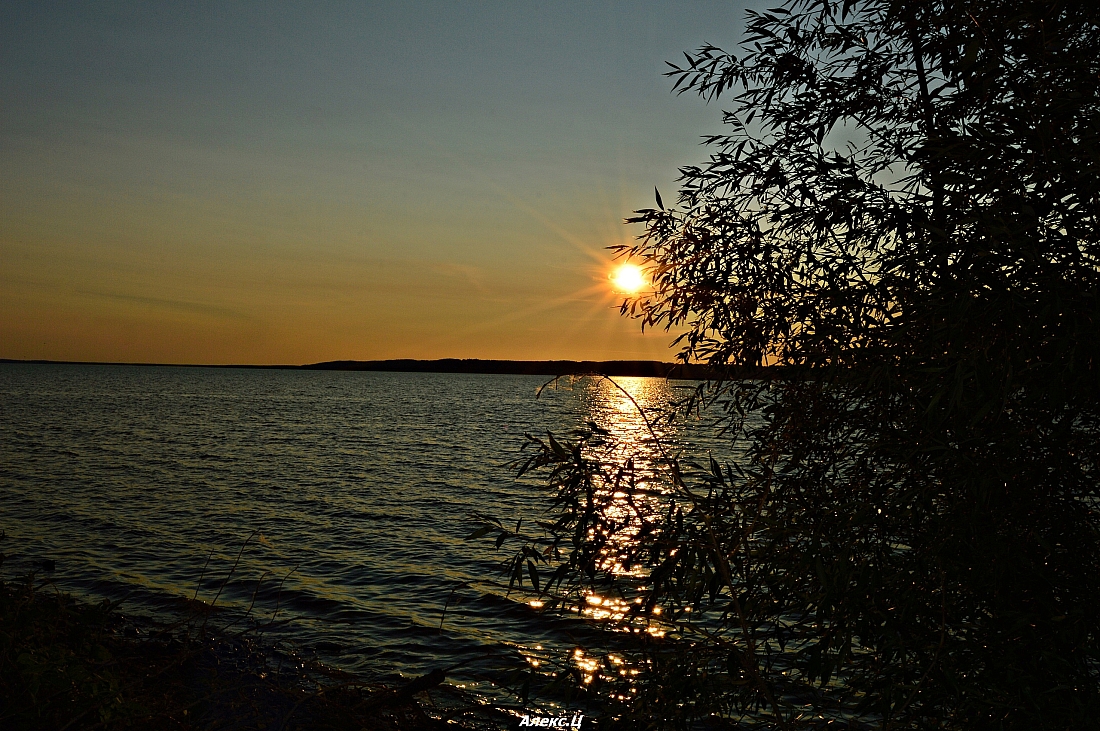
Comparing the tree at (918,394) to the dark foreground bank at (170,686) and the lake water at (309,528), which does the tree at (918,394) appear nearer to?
the lake water at (309,528)

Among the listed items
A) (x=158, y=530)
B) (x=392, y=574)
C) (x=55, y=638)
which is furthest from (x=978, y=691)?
(x=158, y=530)

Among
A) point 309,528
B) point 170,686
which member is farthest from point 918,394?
point 309,528

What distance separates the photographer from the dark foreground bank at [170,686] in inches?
296

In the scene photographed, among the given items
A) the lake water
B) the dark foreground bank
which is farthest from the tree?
the dark foreground bank

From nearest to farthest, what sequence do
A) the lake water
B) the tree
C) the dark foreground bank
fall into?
the tree < the dark foreground bank < the lake water

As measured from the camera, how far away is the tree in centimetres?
486

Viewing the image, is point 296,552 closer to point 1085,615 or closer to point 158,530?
point 158,530

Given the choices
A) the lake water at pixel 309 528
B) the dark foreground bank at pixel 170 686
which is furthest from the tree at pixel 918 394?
the dark foreground bank at pixel 170 686

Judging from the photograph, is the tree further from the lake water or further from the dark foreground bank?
the dark foreground bank

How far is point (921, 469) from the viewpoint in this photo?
5.55 m

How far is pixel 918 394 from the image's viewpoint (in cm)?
513

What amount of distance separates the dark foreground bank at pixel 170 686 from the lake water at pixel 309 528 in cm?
155

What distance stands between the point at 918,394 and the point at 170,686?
1180cm

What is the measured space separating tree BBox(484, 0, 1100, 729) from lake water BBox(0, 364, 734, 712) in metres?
1.22
